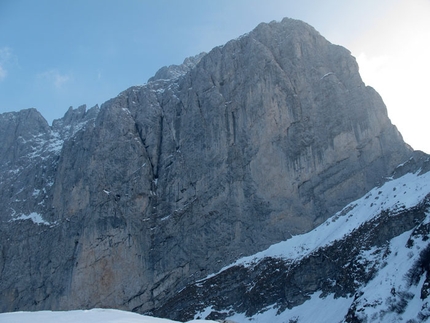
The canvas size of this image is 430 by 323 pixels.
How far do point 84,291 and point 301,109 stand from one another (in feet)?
115

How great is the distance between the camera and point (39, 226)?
224ft

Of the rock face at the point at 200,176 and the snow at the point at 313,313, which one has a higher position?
the rock face at the point at 200,176

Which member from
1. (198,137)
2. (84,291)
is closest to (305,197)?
(198,137)

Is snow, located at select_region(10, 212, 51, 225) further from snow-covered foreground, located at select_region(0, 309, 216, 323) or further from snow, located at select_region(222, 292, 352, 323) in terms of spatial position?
snow-covered foreground, located at select_region(0, 309, 216, 323)

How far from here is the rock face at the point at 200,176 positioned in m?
56.7

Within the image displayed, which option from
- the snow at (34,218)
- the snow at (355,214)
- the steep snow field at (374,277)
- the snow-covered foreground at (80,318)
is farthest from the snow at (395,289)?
the snow at (34,218)

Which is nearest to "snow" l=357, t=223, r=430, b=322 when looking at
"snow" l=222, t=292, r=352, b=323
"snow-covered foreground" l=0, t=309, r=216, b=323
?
"snow" l=222, t=292, r=352, b=323

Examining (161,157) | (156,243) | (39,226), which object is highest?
(161,157)

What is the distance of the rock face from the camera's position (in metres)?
56.7

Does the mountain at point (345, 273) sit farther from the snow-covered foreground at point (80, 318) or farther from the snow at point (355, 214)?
the snow-covered foreground at point (80, 318)

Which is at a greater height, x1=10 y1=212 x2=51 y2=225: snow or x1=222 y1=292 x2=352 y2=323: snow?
x1=10 y1=212 x2=51 y2=225: snow

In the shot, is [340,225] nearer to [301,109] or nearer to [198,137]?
[301,109]

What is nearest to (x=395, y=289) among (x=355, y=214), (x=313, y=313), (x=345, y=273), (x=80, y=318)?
(x=345, y=273)

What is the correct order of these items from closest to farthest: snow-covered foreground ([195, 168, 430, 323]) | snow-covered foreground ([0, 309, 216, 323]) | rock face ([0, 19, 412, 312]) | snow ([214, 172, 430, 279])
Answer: snow-covered foreground ([0, 309, 216, 323]) < snow-covered foreground ([195, 168, 430, 323]) < snow ([214, 172, 430, 279]) < rock face ([0, 19, 412, 312])
